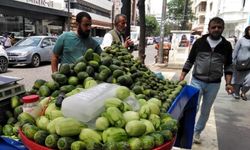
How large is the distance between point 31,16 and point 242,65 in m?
21.5

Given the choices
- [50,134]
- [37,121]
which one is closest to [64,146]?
[50,134]

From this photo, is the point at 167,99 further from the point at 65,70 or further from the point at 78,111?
the point at 78,111

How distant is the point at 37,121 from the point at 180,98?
5.34ft

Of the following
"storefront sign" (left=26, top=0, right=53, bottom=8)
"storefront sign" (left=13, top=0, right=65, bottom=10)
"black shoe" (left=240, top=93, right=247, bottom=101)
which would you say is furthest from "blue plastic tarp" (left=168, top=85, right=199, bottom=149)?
"storefront sign" (left=26, top=0, right=53, bottom=8)

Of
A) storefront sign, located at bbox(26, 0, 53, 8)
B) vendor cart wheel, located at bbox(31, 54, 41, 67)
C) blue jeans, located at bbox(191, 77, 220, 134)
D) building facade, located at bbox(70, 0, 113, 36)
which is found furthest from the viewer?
building facade, located at bbox(70, 0, 113, 36)

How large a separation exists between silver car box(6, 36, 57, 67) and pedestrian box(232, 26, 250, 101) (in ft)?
29.1

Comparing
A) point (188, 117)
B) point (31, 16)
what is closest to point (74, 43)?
point (188, 117)

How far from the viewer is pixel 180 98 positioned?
2971 mm

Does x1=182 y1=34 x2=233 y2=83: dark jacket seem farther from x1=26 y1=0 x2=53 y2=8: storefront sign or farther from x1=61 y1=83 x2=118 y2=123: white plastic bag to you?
x1=26 y1=0 x2=53 y2=8: storefront sign

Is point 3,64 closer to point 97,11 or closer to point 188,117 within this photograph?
point 188,117

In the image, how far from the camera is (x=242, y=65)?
6.78 m

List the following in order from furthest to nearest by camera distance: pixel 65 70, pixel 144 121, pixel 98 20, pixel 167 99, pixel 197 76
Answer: pixel 98 20 → pixel 197 76 → pixel 167 99 → pixel 65 70 → pixel 144 121

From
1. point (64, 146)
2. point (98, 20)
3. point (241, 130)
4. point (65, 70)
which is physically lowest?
point (241, 130)

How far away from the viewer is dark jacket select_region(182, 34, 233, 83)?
3.90 meters
